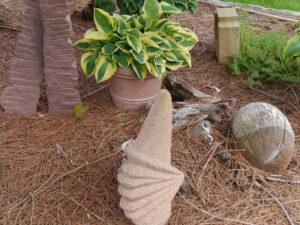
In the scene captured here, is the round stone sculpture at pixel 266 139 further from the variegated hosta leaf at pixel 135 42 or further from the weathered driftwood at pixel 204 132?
the variegated hosta leaf at pixel 135 42

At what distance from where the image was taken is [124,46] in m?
2.50

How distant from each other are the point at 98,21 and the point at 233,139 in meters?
1.39

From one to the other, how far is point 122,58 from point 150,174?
46.3 inches

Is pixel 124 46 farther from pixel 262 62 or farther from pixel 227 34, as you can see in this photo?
pixel 262 62

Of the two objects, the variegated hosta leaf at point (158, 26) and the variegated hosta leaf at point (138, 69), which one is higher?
the variegated hosta leaf at point (158, 26)

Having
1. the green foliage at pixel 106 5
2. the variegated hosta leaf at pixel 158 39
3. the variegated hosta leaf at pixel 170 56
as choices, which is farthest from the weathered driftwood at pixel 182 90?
the green foliage at pixel 106 5

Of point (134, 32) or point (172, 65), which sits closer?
point (134, 32)

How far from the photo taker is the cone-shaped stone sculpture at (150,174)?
158 cm

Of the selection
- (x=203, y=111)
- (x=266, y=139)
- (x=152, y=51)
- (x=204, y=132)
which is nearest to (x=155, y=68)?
(x=152, y=51)

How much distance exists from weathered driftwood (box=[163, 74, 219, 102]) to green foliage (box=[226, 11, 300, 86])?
68 cm

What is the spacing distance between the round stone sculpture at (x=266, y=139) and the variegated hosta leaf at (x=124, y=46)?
3.39ft

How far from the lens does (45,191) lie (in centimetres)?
204

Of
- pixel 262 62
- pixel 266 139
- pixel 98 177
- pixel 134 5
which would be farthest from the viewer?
pixel 262 62

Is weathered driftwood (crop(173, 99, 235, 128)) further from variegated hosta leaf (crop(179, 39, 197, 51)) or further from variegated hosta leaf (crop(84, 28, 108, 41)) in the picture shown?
variegated hosta leaf (crop(84, 28, 108, 41))
